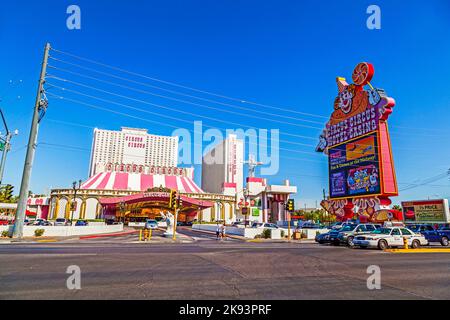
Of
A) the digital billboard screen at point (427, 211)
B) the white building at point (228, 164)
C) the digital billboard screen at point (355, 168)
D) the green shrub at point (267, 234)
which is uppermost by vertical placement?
the white building at point (228, 164)

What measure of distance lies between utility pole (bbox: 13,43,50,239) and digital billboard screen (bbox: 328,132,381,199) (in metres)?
41.2

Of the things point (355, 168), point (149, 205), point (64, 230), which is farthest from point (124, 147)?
point (355, 168)

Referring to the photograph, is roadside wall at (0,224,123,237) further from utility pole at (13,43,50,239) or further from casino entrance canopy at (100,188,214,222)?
casino entrance canopy at (100,188,214,222)

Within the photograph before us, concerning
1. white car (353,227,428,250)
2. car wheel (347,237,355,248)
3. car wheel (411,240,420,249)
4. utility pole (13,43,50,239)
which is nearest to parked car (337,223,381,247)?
car wheel (347,237,355,248)

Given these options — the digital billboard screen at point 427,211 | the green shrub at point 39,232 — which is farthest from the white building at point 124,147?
the green shrub at point 39,232

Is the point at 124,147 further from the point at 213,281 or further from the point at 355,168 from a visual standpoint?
the point at 213,281

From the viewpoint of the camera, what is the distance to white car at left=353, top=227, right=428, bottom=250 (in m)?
19.4

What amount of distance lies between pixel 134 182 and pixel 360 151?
2303 inches

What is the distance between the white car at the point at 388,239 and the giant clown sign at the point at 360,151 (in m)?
21.5

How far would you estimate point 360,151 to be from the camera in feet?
147

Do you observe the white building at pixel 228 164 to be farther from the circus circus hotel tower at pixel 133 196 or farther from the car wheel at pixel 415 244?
the car wheel at pixel 415 244

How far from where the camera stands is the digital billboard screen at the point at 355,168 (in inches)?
1661

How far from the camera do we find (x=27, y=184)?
24.3 metres
